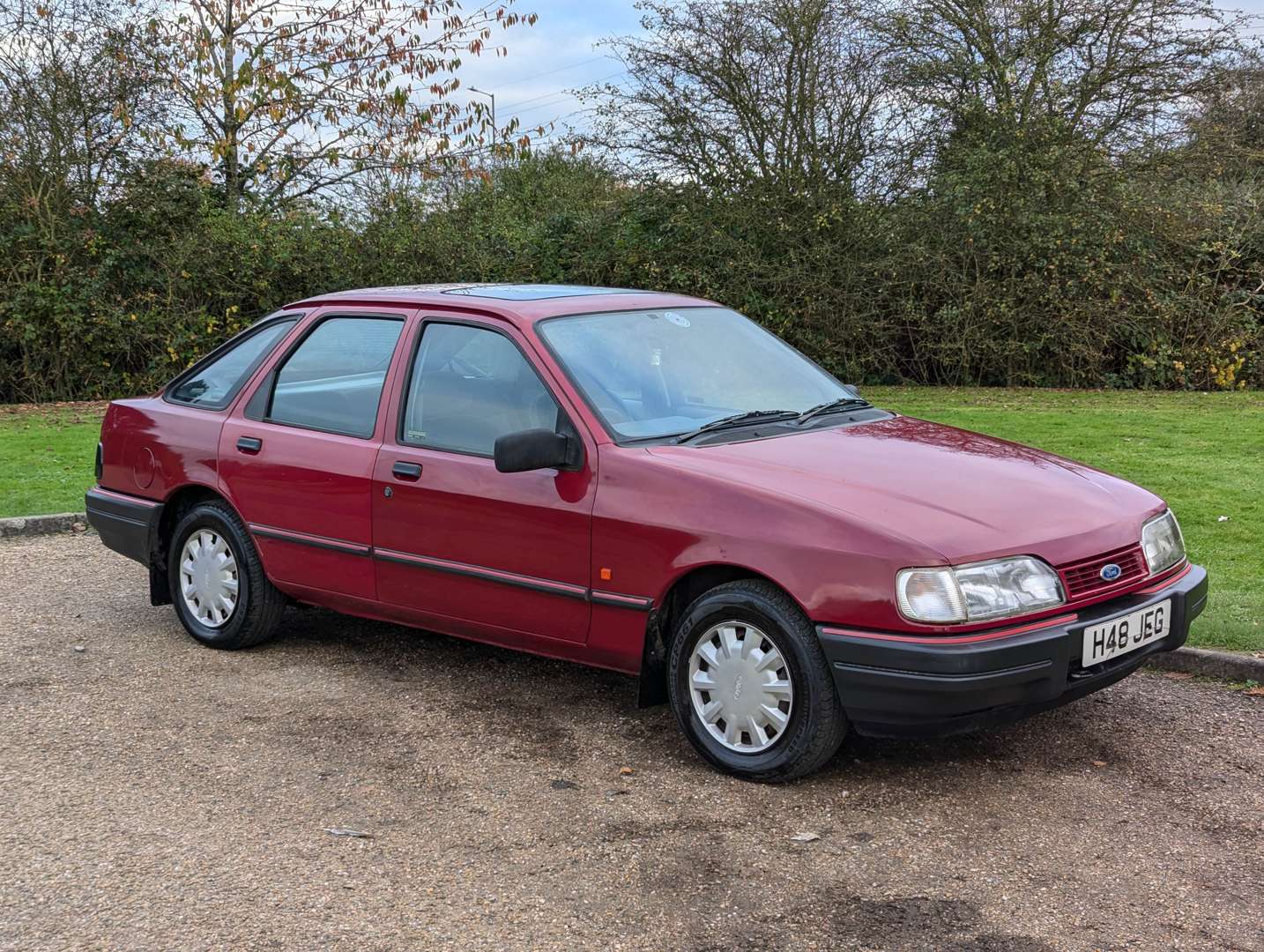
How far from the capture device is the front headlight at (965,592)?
162 inches

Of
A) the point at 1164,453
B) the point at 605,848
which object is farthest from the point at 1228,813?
the point at 1164,453

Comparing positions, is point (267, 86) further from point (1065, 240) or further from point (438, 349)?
point (438, 349)

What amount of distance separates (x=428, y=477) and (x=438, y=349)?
597 mm

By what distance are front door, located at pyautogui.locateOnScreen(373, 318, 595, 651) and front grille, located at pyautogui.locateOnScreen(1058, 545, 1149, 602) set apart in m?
1.66

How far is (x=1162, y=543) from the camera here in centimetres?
484

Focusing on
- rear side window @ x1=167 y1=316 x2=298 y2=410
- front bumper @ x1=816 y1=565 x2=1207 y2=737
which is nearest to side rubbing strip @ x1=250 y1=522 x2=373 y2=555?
rear side window @ x1=167 y1=316 x2=298 y2=410

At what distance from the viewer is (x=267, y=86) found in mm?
17828

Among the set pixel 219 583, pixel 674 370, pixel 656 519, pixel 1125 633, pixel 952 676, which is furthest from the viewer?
pixel 219 583

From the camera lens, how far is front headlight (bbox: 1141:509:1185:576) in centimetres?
471

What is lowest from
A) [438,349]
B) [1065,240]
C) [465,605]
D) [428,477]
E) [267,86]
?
[465,605]

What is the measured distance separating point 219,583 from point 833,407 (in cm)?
299

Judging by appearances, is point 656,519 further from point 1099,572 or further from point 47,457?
point 47,457

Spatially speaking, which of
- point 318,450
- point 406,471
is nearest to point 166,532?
point 318,450

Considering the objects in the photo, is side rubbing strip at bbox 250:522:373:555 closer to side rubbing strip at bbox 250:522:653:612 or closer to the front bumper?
side rubbing strip at bbox 250:522:653:612
